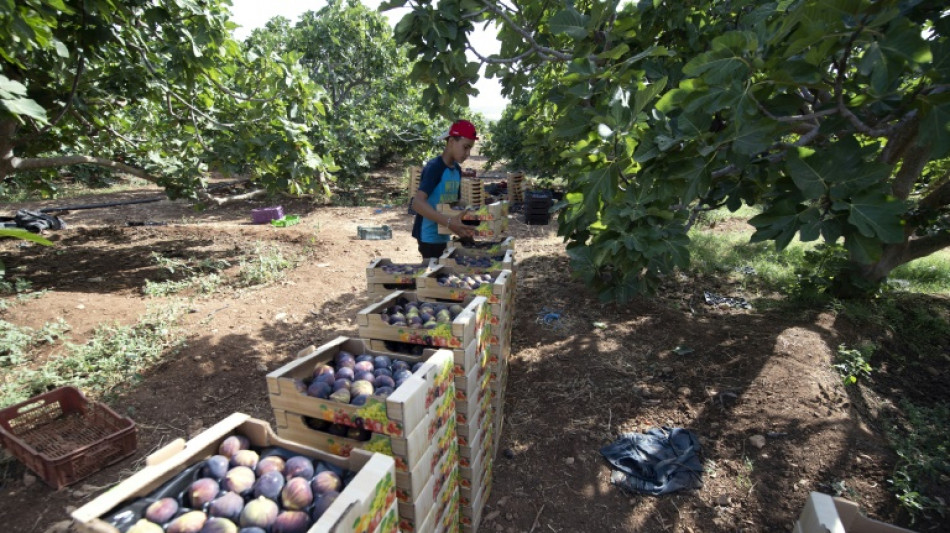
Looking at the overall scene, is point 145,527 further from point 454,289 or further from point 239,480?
point 454,289

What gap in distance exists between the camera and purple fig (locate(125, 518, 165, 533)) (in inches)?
43.4

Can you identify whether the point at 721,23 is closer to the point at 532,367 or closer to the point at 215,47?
the point at 532,367

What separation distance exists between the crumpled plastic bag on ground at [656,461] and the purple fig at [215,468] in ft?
7.87

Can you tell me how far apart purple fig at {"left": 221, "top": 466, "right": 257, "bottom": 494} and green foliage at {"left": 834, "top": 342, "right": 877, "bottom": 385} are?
437 centimetres

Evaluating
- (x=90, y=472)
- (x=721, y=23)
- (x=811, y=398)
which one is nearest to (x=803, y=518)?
(x=811, y=398)

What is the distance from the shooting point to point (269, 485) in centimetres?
133

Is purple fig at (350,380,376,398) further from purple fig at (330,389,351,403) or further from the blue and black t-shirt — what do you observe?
the blue and black t-shirt

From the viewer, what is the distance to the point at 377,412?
1.57m

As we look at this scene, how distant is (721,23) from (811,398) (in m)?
3.10

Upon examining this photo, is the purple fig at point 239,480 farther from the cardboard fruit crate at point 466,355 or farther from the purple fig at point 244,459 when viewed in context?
the cardboard fruit crate at point 466,355

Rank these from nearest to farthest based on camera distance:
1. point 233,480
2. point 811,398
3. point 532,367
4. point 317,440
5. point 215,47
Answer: point 233,480
point 317,440
point 811,398
point 532,367
point 215,47

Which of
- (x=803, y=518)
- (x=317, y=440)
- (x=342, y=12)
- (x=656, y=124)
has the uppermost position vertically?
(x=342, y=12)

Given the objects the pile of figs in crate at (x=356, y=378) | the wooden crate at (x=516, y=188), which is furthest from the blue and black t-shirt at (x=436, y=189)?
the wooden crate at (x=516, y=188)

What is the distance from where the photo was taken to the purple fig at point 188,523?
114cm
